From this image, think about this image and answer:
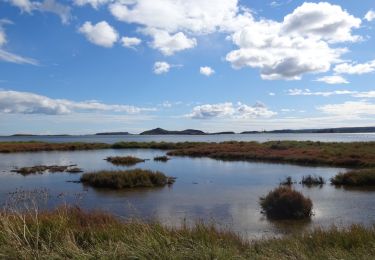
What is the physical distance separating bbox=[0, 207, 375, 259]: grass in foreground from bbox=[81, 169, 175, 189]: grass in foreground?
49.2ft

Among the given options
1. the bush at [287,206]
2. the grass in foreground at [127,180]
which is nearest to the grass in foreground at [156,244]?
the bush at [287,206]

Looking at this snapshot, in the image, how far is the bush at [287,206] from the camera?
15.9 m

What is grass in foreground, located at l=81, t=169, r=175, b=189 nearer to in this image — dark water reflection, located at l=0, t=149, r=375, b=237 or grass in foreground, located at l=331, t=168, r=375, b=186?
dark water reflection, located at l=0, t=149, r=375, b=237

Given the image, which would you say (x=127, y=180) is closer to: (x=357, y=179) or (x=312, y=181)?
(x=312, y=181)

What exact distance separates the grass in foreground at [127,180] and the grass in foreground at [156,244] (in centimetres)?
1500

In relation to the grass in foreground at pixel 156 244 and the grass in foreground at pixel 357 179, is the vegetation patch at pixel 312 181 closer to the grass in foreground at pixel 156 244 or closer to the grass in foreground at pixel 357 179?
the grass in foreground at pixel 357 179

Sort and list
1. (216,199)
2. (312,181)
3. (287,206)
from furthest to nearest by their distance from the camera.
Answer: (312,181) → (216,199) → (287,206)

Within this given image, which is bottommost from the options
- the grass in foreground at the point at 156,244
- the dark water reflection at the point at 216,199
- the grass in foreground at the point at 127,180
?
the dark water reflection at the point at 216,199

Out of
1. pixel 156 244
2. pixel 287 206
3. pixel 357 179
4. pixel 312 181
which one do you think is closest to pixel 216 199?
pixel 287 206

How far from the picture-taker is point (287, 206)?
16.2m

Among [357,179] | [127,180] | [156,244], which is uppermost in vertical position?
[156,244]

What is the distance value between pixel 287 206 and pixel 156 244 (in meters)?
9.30

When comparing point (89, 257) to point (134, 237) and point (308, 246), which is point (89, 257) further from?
point (308, 246)

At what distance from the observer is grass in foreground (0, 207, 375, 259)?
736 centimetres
